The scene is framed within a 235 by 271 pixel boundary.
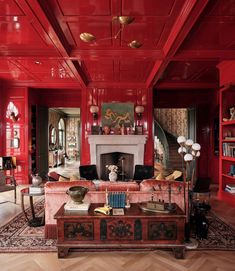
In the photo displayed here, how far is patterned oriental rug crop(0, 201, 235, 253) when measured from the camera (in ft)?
9.76

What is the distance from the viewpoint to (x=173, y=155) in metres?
10.2

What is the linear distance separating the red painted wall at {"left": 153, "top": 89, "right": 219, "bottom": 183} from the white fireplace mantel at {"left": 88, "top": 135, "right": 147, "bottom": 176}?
A: 1874mm

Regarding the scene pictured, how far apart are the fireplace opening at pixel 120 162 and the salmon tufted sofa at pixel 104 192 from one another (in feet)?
12.3

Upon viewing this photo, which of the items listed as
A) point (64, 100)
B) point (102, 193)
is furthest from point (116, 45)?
point (64, 100)

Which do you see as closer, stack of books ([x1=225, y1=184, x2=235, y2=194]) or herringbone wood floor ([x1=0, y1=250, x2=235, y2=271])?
herringbone wood floor ([x1=0, y1=250, x2=235, y2=271])

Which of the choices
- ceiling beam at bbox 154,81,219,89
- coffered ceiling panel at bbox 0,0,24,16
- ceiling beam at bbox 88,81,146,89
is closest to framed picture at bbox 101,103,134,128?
ceiling beam at bbox 88,81,146,89

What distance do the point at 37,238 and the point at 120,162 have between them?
13.8 feet

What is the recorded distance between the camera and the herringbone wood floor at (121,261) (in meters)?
2.52

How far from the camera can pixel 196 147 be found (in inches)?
125

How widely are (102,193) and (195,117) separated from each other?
5540mm

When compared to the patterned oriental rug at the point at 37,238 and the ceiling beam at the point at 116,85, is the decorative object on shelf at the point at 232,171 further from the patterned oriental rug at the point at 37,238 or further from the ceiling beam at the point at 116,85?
the ceiling beam at the point at 116,85

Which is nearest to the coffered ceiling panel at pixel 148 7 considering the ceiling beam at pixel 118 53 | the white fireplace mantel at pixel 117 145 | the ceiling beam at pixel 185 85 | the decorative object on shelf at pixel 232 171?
the ceiling beam at pixel 118 53

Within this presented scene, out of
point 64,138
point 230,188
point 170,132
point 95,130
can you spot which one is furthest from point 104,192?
point 64,138

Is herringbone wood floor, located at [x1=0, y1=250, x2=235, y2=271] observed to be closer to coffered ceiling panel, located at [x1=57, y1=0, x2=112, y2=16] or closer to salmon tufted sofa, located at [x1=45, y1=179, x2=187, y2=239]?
salmon tufted sofa, located at [x1=45, y1=179, x2=187, y2=239]
